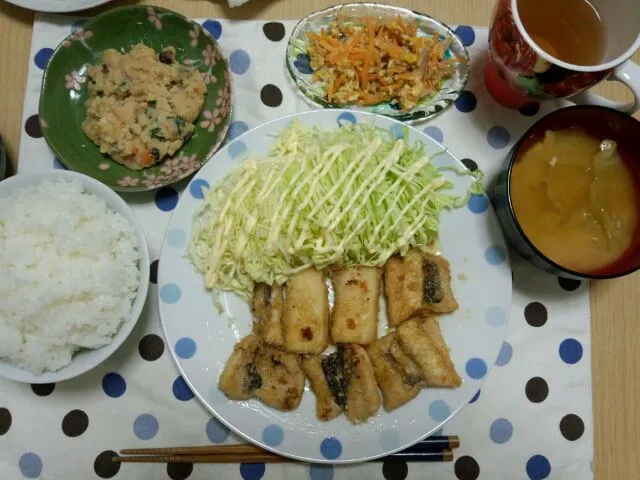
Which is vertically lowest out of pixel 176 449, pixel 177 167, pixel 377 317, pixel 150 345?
pixel 176 449

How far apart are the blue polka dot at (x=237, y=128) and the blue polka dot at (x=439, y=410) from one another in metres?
1.25

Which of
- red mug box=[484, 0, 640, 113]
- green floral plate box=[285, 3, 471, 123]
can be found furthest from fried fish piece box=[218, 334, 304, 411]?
red mug box=[484, 0, 640, 113]

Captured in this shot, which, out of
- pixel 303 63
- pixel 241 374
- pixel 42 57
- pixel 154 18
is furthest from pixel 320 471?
pixel 42 57

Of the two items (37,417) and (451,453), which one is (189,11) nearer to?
(37,417)

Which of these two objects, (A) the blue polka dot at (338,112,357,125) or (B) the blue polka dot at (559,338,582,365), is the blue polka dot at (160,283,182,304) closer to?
(A) the blue polka dot at (338,112,357,125)

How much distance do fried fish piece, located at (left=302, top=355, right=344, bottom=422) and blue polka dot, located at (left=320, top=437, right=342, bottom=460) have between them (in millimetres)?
73

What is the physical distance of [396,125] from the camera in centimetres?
195

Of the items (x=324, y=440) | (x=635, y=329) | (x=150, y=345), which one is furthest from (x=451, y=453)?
(x=150, y=345)

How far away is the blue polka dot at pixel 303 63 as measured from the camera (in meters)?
2.07

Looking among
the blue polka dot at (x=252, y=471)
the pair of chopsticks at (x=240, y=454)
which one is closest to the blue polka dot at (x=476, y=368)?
the pair of chopsticks at (x=240, y=454)

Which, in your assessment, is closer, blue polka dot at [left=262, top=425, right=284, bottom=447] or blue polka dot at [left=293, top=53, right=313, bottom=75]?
blue polka dot at [left=262, top=425, right=284, bottom=447]

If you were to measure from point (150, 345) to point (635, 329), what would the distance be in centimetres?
186

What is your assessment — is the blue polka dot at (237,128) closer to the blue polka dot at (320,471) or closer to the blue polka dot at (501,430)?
the blue polka dot at (320,471)

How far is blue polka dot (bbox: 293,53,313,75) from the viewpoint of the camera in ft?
6.80
